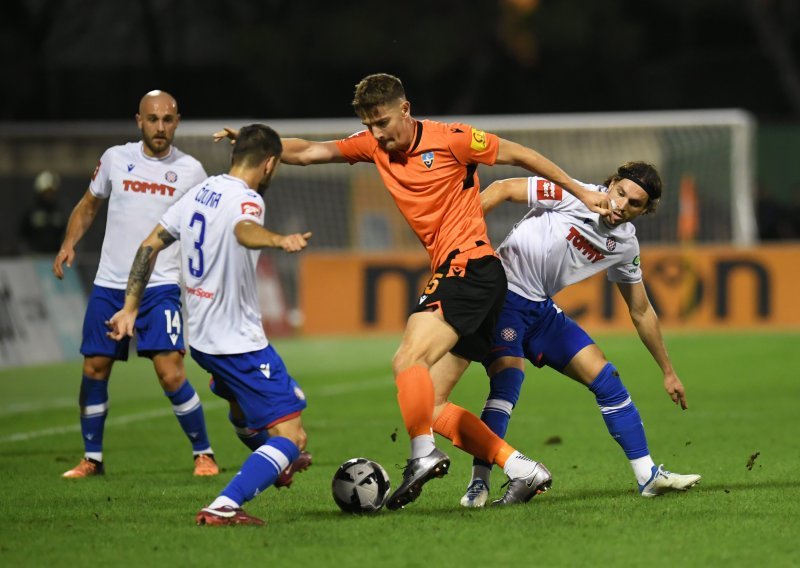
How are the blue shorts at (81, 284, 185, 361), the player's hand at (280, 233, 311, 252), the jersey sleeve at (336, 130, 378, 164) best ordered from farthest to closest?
the blue shorts at (81, 284, 185, 361) → the jersey sleeve at (336, 130, 378, 164) → the player's hand at (280, 233, 311, 252)

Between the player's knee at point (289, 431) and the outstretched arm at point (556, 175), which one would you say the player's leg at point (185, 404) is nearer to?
the player's knee at point (289, 431)

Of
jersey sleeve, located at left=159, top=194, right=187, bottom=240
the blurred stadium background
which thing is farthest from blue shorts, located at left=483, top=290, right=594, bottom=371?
the blurred stadium background

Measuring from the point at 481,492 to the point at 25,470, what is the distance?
3.21 m

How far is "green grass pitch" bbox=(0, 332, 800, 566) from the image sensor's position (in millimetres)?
6215

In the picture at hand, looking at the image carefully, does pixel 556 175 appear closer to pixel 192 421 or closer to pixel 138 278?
pixel 138 278

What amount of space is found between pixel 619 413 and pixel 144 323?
119 inches

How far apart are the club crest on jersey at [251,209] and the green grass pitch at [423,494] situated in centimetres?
142

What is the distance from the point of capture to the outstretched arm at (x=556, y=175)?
24.2 feet

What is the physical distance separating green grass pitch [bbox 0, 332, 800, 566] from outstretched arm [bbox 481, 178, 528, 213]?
5.14 ft

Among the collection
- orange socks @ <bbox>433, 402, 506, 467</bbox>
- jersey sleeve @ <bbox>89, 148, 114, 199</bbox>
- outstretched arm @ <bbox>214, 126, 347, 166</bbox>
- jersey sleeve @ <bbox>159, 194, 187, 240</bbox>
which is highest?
→ outstretched arm @ <bbox>214, 126, 347, 166</bbox>

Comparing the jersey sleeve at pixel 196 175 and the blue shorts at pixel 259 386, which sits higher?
the jersey sleeve at pixel 196 175

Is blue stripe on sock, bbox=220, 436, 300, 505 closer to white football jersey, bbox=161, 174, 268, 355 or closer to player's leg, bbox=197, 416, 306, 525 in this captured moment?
player's leg, bbox=197, 416, 306, 525

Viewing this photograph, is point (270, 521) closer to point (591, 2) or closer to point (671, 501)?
point (671, 501)

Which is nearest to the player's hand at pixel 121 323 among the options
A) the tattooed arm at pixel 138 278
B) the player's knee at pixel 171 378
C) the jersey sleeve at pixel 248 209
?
the tattooed arm at pixel 138 278
